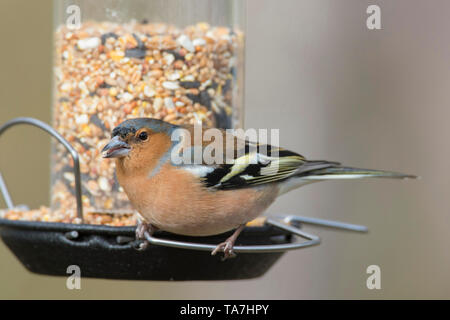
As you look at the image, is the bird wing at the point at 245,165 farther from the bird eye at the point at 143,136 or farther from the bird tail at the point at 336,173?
the bird eye at the point at 143,136

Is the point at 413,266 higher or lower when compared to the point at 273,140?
A: lower

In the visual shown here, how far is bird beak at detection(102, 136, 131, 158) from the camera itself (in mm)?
3842

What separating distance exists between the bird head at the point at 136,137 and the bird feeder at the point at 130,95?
32 cm

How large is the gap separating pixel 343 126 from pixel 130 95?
3.79 m

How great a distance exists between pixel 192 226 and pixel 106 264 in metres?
0.59

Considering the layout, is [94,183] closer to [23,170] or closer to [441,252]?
[23,170]

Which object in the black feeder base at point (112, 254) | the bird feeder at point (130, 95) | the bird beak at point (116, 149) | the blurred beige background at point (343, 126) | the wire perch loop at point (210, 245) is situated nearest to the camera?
the wire perch loop at point (210, 245)

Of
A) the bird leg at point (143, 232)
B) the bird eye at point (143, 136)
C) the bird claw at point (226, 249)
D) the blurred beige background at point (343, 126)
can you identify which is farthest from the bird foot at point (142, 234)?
the blurred beige background at point (343, 126)

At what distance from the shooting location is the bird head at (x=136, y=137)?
154 inches

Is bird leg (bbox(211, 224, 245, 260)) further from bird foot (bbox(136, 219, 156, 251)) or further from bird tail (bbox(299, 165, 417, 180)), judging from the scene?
bird tail (bbox(299, 165, 417, 180))

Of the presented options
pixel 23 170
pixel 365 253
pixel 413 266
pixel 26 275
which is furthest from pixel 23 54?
pixel 413 266

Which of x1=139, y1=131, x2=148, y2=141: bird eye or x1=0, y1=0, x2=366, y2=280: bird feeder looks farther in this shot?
x1=0, y1=0, x2=366, y2=280: bird feeder

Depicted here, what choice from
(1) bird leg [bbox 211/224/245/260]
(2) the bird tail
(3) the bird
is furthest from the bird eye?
(2) the bird tail

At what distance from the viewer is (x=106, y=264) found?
4.03 m
